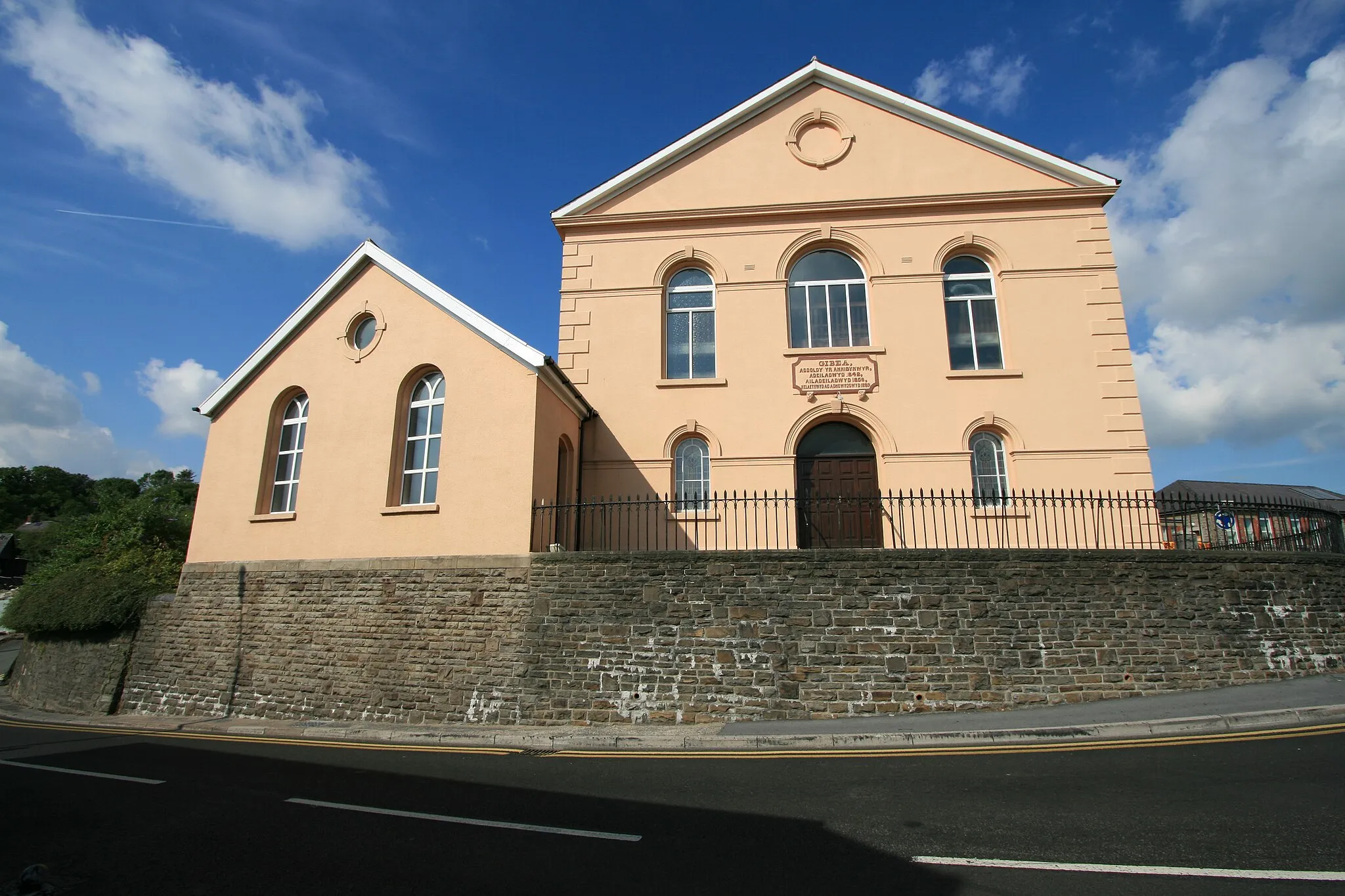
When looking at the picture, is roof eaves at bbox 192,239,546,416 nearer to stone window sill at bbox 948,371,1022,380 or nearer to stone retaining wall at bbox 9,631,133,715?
stone retaining wall at bbox 9,631,133,715

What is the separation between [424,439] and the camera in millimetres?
13422

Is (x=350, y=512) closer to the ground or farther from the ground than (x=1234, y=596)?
farther from the ground

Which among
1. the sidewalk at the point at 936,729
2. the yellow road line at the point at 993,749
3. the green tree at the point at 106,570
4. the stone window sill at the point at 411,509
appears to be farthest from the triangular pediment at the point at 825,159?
the green tree at the point at 106,570

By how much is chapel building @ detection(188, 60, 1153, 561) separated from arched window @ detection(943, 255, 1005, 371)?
0.17 feet

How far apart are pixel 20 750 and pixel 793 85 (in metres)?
18.8

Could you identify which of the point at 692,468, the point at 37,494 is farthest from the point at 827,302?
the point at 37,494

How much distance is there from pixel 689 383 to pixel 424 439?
544cm

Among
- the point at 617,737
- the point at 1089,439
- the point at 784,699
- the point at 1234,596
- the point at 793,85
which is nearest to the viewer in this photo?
the point at 617,737

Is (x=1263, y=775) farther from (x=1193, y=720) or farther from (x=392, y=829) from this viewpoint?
(x=392, y=829)

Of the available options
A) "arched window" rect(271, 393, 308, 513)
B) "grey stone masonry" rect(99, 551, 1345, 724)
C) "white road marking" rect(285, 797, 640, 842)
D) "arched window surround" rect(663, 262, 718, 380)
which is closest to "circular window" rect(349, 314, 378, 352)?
"arched window" rect(271, 393, 308, 513)

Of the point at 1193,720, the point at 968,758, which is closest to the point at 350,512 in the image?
the point at 968,758

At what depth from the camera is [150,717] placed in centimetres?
1363

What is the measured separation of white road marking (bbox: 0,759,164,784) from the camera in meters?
8.12

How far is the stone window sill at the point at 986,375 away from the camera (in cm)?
1490
